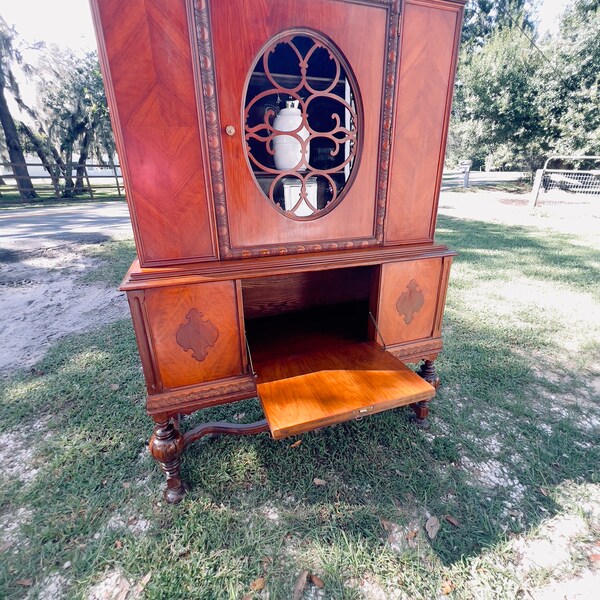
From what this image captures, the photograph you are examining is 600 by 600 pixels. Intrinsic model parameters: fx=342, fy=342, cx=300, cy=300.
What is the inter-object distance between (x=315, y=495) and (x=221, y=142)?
1.46 meters

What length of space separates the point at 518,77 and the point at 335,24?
1400cm

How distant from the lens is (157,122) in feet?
3.39

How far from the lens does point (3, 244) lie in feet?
17.4

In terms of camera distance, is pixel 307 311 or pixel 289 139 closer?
pixel 289 139

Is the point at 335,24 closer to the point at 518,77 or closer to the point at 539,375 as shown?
the point at 539,375

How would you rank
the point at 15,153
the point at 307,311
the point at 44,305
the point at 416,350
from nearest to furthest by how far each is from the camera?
the point at 416,350, the point at 307,311, the point at 44,305, the point at 15,153

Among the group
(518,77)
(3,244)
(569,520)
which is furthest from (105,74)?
(518,77)

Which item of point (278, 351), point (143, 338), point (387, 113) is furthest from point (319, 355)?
point (387, 113)

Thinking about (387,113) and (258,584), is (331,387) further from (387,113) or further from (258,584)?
(387,113)

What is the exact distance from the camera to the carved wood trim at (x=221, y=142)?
1006mm

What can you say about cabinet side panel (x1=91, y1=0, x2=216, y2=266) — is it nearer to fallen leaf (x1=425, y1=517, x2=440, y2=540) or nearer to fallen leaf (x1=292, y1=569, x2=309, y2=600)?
fallen leaf (x1=292, y1=569, x2=309, y2=600)

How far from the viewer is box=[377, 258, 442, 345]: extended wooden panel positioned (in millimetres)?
1501

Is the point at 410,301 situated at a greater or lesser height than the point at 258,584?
greater

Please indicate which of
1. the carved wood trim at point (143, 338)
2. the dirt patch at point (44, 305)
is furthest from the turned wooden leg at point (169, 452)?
the dirt patch at point (44, 305)
